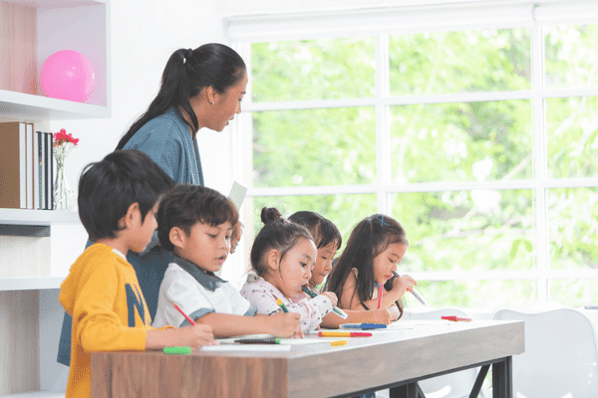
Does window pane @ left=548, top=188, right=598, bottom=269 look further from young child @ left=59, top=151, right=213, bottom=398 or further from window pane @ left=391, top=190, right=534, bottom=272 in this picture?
young child @ left=59, top=151, right=213, bottom=398

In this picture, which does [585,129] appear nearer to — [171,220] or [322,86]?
[322,86]

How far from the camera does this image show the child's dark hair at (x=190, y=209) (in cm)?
162

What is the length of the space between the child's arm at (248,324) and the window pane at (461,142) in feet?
10.9

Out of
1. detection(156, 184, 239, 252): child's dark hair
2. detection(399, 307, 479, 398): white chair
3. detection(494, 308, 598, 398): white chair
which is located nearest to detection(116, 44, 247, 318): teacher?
detection(156, 184, 239, 252): child's dark hair

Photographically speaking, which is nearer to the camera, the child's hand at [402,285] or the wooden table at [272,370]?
the wooden table at [272,370]

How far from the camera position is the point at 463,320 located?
2150mm

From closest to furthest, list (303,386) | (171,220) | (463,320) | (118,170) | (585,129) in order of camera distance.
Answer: (303,386)
(118,170)
(171,220)
(463,320)
(585,129)

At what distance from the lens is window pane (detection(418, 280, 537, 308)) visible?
4.55 m

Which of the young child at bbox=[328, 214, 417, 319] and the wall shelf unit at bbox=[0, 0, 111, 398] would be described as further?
the wall shelf unit at bbox=[0, 0, 111, 398]

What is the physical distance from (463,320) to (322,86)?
296cm

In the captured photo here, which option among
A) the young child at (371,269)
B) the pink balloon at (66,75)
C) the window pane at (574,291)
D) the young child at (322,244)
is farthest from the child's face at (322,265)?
the window pane at (574,291)

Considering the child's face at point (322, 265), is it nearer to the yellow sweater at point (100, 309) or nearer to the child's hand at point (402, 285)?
the child's hand at point (402, 285)

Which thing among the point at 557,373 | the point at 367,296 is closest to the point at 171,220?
the point at 367,296

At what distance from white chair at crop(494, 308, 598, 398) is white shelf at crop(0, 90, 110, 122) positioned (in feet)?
6.22
